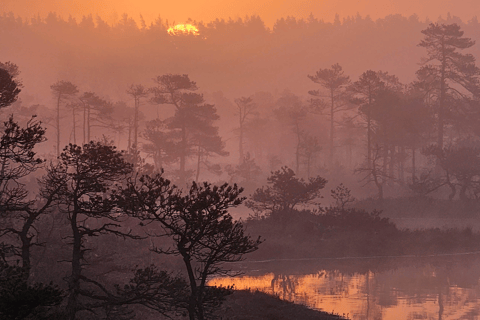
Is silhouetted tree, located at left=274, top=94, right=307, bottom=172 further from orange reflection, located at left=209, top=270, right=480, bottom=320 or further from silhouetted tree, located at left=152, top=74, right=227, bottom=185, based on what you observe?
orange reflection, located at left=209, top=270, right=480, bottom=320

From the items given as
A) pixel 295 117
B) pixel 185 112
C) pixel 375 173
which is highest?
pixel 295 117

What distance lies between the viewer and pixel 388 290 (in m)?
29.1

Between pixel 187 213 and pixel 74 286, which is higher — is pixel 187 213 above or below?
above

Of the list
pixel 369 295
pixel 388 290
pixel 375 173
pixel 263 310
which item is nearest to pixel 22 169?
pixel 263 310

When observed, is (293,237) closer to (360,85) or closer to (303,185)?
(303,185)

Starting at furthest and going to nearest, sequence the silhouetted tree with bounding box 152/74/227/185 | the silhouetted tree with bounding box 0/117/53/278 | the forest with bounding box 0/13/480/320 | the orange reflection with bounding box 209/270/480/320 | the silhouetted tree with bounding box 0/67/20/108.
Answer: the silhouetted tree with bounding box 152/74/227/185 < the orange reflection with bounding box 209/270/480/320 < the silhouetted tree with bounding box 0/67/20/108 < the forest with bounding box 0/13/480/320 < the silhouetted tree with bounding box 0/117/53/278

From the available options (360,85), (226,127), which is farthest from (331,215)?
(226,127)

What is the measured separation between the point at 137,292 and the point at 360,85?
5006 cm

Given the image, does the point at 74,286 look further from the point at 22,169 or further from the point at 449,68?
the point at 449,68

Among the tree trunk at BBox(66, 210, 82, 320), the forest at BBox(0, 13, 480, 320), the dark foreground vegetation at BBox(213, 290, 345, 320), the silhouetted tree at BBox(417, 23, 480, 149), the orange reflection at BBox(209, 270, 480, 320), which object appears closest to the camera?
the tree trunk at BBox(66, 210, 82, 320)

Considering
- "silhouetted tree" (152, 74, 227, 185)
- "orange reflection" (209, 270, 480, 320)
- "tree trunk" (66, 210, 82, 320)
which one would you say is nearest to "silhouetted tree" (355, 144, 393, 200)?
"silhouetted tree" (152, 74, 227, 185)

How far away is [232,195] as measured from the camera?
16.9 metres

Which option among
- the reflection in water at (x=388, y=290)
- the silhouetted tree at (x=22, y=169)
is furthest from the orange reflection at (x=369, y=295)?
the silhouetted tree at (x=22, y=169)

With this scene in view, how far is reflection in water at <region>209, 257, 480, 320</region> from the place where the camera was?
24828 mm
